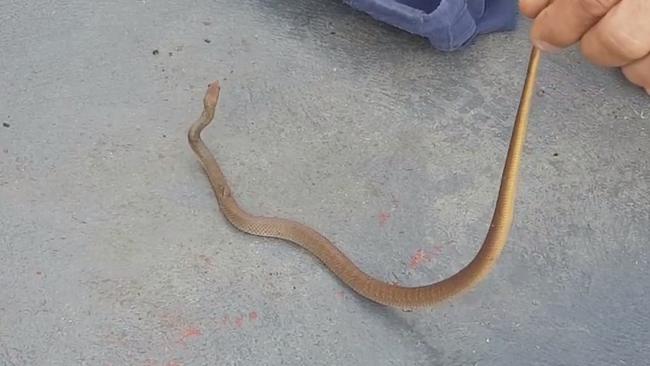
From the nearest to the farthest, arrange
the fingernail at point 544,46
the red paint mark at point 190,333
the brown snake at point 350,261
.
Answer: the fingernail at point 544,46 → the brown snake at point 350,261 → the red paint mark at point 190,333

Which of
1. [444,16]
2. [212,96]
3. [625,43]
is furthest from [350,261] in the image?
[625,43]

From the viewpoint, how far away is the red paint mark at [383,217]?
1824 mm

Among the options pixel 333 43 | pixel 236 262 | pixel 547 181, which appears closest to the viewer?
pixel 236 262

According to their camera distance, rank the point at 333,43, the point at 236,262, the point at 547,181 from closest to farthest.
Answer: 1. the point at 236,262
2. the point at 547,181
3. the point at 333,43

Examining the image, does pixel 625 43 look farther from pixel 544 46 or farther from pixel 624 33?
Result: pixel 544 46

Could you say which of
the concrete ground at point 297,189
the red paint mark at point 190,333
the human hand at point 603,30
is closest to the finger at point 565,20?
the human hand at point 603,30

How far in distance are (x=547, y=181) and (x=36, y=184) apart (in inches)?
36.9

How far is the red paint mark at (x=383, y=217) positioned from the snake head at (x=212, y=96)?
0.38 metres

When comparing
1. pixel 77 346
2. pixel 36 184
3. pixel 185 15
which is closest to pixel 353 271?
pixel 77 346

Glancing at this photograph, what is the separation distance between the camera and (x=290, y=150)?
1944 mm

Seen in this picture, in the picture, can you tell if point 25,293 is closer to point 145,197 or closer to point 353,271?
point 145,197

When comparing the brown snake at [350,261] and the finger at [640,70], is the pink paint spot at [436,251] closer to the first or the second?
the brown snake at [350,261]

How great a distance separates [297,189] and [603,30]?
87 cm

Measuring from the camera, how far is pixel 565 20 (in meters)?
1.16
